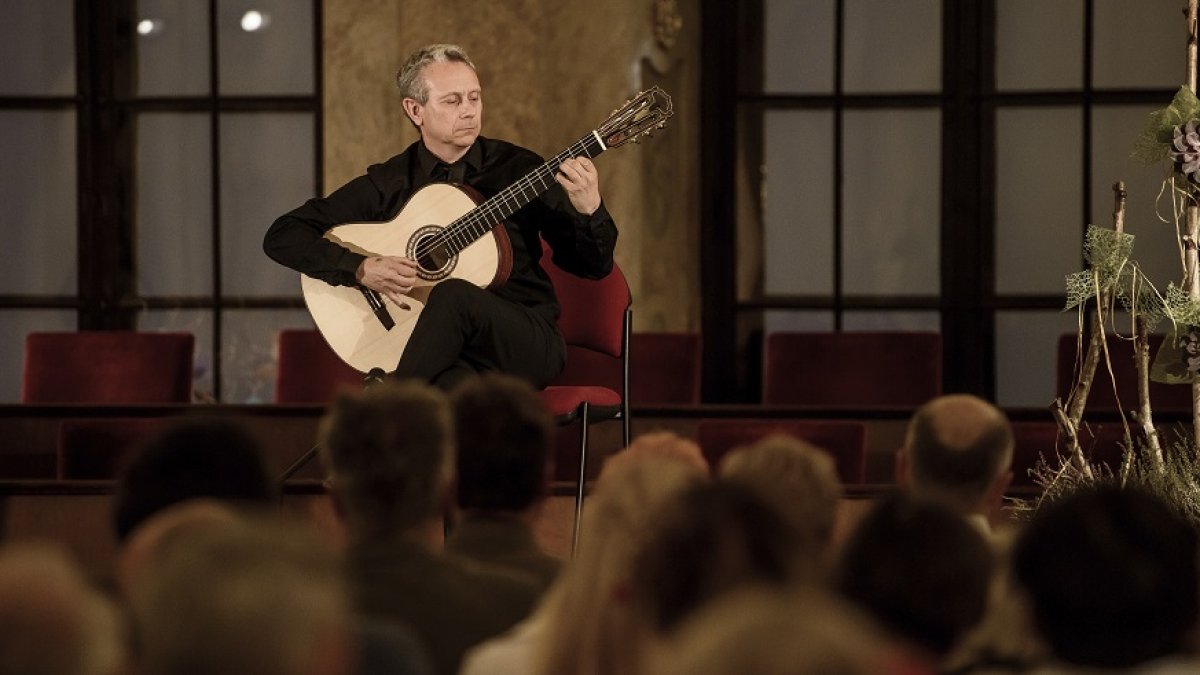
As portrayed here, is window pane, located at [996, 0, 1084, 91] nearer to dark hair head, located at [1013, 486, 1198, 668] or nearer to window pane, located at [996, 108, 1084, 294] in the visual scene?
window pane, located at [996, 108, 1084, 294]

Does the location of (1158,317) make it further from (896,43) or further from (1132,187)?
(896,43)

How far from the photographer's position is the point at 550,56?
6820mm

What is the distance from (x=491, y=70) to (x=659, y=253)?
3.00ft

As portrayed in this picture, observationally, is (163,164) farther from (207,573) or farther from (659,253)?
(207,573)

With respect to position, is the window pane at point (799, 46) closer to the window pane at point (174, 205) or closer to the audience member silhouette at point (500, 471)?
the window pane at point (174, 205)

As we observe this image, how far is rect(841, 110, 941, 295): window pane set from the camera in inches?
274

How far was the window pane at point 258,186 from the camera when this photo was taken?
7176mm

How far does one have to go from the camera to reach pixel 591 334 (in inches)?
182

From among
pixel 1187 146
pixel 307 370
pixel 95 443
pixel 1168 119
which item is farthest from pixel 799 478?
pixel 307 370

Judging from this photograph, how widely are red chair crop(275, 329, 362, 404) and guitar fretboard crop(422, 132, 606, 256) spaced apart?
2150 mm

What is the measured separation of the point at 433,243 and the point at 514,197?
0.22 meters

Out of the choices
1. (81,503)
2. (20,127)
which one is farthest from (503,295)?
(20,127)

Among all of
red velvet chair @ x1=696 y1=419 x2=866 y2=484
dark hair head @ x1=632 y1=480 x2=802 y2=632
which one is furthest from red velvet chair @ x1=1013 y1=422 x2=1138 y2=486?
dark hair head @ x1=632 y1=480 x2=802 y2=632

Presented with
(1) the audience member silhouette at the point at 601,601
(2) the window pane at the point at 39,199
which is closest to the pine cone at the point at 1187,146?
(1) the audience member silhouette at the point at 601,601
